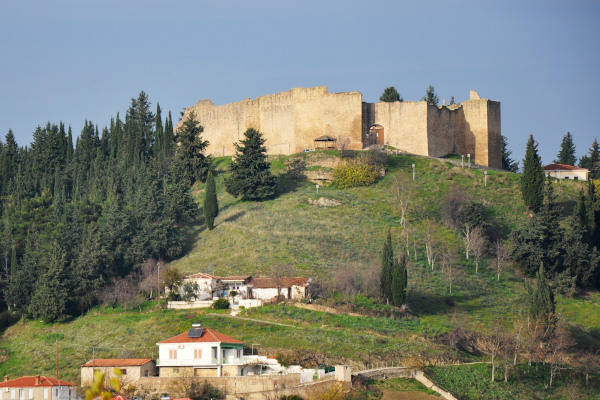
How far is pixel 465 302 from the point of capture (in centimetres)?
5209

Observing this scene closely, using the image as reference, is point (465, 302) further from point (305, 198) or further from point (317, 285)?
point (305, 198)

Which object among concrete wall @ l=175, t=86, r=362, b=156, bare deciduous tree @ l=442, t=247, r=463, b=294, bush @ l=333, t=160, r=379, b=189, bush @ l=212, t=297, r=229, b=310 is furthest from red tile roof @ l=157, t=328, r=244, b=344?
concrete wall @ l=175, t=86, r=362, b=156

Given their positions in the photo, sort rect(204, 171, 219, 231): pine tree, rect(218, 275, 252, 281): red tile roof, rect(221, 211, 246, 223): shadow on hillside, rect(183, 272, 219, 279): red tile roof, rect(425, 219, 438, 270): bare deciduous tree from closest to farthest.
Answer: rect(218, 275, 252, 281): red tile roof → rect(183, 272, 219, 279): red tile roof → rect(425, 219, 438, 270): bare deciduous tree → rect(204, 171, 219, 231): pine tree → rect(221, 211, 246, 223): shadow on hillside

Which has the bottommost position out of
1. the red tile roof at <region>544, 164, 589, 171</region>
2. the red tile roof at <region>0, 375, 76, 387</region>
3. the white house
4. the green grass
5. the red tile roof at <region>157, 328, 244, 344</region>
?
the green grass

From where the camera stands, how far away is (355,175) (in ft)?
227

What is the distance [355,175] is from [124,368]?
32851mm

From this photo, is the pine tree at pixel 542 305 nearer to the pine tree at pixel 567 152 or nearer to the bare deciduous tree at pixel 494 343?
the bare deciduous tree at pixel 494 343

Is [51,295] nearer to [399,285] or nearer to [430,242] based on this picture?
[399,285]

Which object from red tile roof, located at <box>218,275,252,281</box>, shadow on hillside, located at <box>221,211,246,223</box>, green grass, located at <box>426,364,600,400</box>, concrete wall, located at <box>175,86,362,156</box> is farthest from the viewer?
concrete wall, located at <box>175,86,362,156</box>

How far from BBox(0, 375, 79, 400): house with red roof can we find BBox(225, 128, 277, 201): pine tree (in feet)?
96.7

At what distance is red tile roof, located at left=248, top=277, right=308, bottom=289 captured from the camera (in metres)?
50.6

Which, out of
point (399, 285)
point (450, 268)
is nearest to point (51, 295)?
point (399, 285)

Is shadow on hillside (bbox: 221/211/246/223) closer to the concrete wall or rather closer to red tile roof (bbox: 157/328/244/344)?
the concrete wall

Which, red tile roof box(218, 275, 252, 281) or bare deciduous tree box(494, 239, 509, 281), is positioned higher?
bare deciduous tree box(494, 239, 509, 281)
